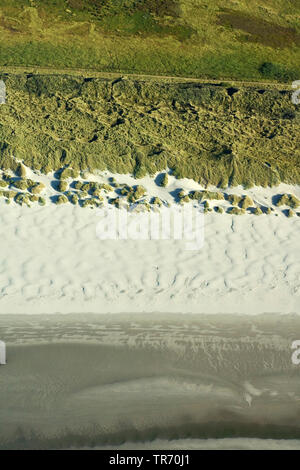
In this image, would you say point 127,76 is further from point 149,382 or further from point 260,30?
point 149,382

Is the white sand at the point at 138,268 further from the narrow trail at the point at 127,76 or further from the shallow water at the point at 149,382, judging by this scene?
the narrow trail at the point at 127,76

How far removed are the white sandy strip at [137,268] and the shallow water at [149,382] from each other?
50 centimetres

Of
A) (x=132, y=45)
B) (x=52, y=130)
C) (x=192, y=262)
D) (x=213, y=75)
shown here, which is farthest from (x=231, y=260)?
(x=132, y=45)

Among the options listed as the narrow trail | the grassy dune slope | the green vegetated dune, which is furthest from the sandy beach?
the grassy dune slope

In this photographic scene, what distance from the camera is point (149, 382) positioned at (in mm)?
10469

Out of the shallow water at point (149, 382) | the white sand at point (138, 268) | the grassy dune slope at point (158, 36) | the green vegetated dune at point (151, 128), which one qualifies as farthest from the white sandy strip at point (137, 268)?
the grassy dune slope at point (158, 36)

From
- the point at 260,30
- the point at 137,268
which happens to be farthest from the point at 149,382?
the point at 260,30

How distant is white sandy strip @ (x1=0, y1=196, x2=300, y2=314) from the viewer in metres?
12.3

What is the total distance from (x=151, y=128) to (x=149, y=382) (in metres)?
10.5

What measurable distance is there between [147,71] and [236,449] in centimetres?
1744

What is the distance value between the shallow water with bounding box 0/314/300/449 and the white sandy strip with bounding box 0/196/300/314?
502 millimetres

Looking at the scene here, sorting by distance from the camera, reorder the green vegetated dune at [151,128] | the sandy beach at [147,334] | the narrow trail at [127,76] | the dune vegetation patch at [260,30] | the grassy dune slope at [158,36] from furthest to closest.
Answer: the dune vegetation patch at [260,30] → the grassy dune slope at [158,36] → the narrow trail at [127,76] → the green vegetated dune at [151,128] → the sandy beach at [147,334]

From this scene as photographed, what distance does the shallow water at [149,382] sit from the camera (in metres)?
9.43

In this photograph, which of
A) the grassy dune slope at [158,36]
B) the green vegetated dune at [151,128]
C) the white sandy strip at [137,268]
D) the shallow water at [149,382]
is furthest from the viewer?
the grassy dune slope at [158,36]
